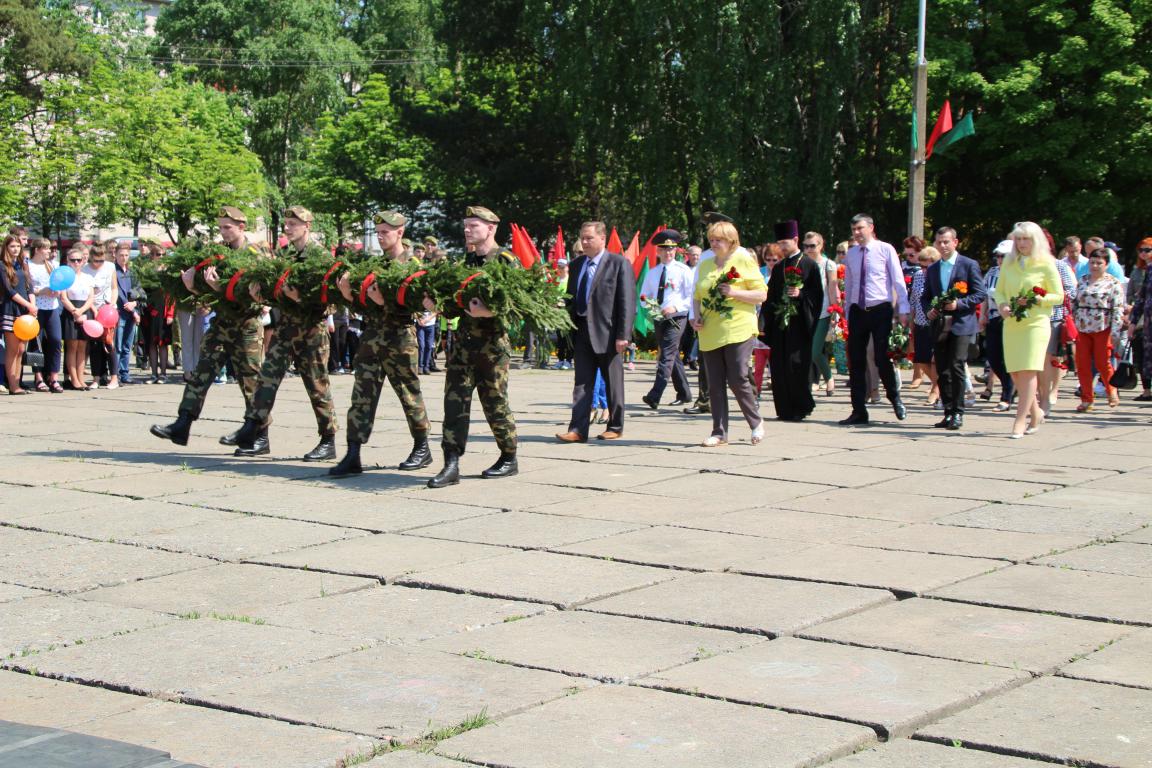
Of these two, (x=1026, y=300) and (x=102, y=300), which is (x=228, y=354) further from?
(x=102, y=300)

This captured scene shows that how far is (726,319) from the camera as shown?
39.3 feet

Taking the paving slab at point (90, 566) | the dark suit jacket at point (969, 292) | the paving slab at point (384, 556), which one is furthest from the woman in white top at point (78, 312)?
the paving slab at point (384, 556)

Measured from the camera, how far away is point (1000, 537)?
26.5 ft

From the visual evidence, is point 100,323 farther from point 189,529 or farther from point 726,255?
point 189,529

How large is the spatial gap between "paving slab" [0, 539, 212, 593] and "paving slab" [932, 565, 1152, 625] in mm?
3767

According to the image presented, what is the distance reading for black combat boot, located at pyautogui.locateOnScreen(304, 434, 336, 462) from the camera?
1127 cm

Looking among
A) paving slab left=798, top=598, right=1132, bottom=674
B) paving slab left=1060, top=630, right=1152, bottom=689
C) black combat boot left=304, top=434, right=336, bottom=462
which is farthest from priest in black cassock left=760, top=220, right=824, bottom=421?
paving slab left=1060, top=630, right=1152, bottom=689

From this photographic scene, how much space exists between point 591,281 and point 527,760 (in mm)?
8185

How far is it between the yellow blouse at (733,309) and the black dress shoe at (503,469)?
249 centimetres

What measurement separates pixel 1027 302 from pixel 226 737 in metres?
9.59

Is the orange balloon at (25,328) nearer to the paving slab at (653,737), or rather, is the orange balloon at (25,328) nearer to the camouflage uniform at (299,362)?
the camouflage uniform at (299,362)

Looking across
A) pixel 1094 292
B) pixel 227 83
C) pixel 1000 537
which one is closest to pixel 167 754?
pixel 1000 537

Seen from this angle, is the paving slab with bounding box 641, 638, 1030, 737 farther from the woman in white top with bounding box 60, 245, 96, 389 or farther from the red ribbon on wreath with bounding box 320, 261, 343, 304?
the woman in white top with bounding box 60, 245, 96, 389

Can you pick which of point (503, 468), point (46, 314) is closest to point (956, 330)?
point (503, 468)
